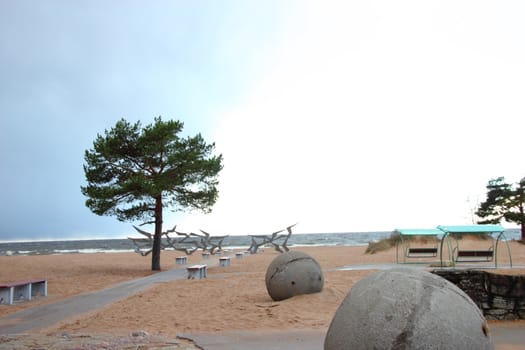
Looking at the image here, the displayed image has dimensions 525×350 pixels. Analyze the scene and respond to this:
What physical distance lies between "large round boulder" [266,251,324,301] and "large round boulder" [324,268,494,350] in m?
6.18

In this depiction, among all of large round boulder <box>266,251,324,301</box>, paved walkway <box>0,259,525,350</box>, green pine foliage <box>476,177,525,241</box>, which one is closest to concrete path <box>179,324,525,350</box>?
paved walkway <box>0,259,525,350</box>

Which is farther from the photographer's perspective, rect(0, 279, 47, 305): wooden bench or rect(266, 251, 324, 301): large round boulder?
rect(0, 279, 47, 305): wooden bench

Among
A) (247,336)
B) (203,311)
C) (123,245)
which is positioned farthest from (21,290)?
(123,245)

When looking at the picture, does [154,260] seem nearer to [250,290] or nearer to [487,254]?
[250,290]

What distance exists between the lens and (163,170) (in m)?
22.3

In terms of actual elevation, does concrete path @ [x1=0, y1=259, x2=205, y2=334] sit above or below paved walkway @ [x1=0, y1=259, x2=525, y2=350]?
below

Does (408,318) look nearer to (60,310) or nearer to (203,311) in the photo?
(203,311)

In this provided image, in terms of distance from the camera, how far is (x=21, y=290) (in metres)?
13.9

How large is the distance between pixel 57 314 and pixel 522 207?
3957 cm

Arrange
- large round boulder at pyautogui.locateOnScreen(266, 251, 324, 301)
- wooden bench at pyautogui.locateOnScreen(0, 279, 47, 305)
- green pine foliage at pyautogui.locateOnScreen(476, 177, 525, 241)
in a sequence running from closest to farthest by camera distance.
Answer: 1. large round boulder at pyautogui.locateOnScreen(266, 251, 324, 301)
2. wooden bench at pyautogui.locateOnScreen(0, 279, 47, 305)
3. green pine foliage at pyautogui.locateOnScreen(476, 177, 525, 241)

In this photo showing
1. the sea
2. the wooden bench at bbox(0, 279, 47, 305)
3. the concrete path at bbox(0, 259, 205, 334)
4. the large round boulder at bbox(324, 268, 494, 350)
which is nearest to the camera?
the large round boulder at bbox(324, 268, 494, 350)

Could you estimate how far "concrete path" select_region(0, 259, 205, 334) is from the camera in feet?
30.3

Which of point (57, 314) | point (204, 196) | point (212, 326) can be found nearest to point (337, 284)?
point (212, 326)

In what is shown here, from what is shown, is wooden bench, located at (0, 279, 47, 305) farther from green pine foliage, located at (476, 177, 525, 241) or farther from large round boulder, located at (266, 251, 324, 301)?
green pine foliage, located at (476, 177, 525, 241)
